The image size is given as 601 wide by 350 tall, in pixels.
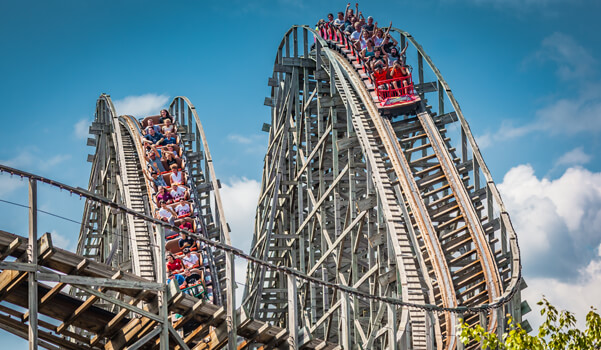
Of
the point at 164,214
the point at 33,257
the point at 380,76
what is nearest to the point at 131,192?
the point at 164,214

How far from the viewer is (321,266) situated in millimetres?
17406

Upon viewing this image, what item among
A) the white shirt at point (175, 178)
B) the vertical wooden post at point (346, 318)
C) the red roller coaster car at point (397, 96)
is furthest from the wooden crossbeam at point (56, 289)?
the white shirt at point (175, 178)

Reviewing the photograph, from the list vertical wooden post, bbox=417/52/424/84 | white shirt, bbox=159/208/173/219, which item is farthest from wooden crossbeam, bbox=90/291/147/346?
vertical wooden post, bbox=417/52/424/84

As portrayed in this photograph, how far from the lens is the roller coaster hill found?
10.8m

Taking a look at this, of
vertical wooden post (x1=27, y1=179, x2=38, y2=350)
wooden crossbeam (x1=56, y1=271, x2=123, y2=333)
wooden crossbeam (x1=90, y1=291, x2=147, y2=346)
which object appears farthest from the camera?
wooden crossbeam (x1=90, y1=291, x2=147, y2=346)

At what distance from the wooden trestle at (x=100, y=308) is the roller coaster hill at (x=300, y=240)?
19 millimetres

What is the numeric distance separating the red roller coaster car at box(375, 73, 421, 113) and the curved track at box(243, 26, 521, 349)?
0.20 meters

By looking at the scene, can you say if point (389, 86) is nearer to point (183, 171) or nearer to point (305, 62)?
point (305, 62)

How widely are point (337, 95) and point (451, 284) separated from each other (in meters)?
5.38

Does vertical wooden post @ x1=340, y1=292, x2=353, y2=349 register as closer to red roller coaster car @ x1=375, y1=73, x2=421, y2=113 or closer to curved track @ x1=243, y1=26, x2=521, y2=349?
curved track @ x1=243, y1=26, x2=521, y2=349

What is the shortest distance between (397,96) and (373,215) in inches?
79.2

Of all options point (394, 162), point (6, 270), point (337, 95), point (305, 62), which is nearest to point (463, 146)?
point (394, 162)

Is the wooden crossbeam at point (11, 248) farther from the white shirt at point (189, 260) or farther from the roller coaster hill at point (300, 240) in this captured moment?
the white shirt at point (189, 260)

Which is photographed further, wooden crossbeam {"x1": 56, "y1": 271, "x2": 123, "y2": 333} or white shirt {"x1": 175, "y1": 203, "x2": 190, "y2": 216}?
white shirt {"x1": 175, "y1": 203, "x2": 190, "y2": 216}
